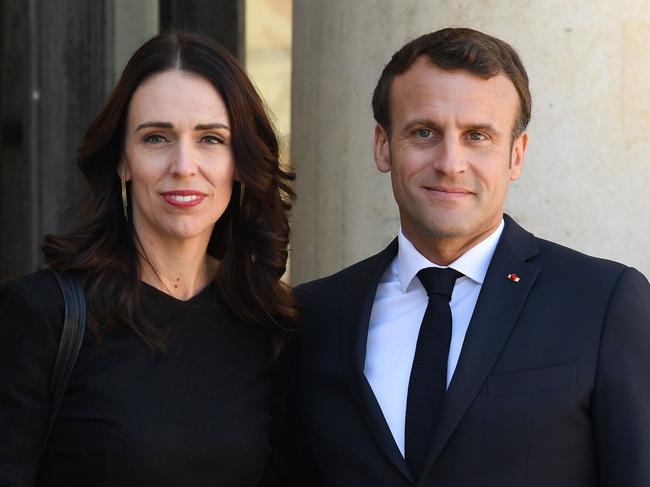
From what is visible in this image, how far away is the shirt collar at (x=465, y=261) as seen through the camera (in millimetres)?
3412

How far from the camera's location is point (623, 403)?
10.0 ft

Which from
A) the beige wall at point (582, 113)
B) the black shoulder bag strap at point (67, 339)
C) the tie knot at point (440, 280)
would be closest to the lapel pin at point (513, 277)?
the tie knot at point (440, 280)

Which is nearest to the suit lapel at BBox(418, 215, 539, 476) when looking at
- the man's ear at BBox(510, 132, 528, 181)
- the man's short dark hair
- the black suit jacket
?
the black suit jacket

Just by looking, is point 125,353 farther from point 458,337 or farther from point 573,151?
point 573,151

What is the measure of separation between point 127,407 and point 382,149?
3.66ft

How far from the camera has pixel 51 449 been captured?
126 inches

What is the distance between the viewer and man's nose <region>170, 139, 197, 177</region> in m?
3.43

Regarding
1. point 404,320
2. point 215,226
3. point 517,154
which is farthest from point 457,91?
point 215,226

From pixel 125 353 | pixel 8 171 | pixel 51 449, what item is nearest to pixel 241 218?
pixel 125 353

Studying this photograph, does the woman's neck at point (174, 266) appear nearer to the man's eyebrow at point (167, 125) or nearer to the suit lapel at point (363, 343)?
the man's eyebrow at point (167, 125)

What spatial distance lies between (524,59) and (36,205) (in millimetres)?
4004

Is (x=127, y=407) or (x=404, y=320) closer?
(x=127, y=407)

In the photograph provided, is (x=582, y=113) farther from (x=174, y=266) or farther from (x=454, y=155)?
(x=174, y=266)

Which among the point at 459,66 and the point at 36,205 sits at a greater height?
the point at 459,66
